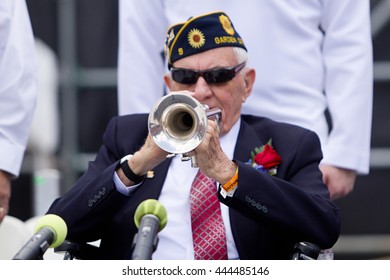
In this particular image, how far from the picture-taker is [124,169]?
4375mm

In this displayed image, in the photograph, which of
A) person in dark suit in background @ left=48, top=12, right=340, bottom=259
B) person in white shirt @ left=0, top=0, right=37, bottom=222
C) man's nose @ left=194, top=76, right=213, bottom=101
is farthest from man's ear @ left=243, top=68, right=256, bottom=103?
person in white shirt @ left=0, top=0, right=37, bottom=222

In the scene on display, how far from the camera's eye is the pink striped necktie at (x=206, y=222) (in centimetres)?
443

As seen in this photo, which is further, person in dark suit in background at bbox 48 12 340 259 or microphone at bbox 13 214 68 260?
person in dark suit in background at bbox 48 12 340 259

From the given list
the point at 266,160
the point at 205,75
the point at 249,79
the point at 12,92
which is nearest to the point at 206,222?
the point at 266,160

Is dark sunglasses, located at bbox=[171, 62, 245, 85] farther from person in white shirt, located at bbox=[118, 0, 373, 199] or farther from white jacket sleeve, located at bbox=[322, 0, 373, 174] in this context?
white jacket sleeve, located at bbox=[322, 0, 373, 174]

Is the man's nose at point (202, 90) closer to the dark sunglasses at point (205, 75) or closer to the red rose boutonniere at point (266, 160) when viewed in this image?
the dark sunglasses at point (205, 75)

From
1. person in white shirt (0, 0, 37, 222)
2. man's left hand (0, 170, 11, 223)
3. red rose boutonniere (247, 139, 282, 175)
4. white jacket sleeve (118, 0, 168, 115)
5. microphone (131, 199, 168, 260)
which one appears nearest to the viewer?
microphone (131, 199, 168, 260)

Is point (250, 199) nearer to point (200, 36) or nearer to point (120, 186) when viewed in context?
point (120, 186)

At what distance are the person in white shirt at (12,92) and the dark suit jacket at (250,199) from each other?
61 centimetres

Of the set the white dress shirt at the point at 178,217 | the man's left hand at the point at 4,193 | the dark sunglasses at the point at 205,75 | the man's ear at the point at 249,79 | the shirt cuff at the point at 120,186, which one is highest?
the dark sunglasses at the point at 205,75

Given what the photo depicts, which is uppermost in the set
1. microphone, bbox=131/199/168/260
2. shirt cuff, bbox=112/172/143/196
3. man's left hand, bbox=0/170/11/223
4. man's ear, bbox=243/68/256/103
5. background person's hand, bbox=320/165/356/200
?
microphone, bbox=131/199/168/260

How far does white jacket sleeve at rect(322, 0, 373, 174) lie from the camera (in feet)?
17.1

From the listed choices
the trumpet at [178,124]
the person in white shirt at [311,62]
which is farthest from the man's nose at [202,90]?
the person in white shirt at [311,62]
